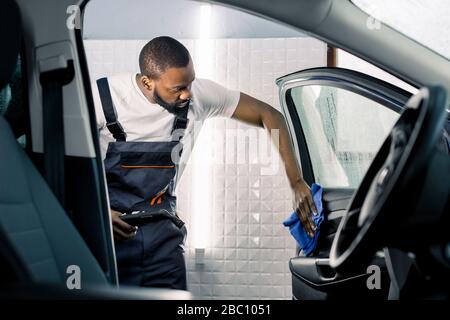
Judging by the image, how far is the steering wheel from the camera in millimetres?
751

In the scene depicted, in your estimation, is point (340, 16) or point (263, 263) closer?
point (340, 16)

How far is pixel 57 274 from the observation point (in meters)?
1.10

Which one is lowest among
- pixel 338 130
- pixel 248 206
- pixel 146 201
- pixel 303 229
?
pixel 248 206

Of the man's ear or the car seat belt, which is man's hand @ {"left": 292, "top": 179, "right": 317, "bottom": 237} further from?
the car seat belt

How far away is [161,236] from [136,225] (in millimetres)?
82

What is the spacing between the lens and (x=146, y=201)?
175 cm

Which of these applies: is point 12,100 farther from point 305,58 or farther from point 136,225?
point 305,58

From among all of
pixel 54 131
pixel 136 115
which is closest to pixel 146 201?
pixel 136 115

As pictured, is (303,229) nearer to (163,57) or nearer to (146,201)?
(146,201)

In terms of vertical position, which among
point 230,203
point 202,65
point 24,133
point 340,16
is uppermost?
point 202,65

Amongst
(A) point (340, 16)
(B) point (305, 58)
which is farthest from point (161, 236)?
(B) point (305, 58)

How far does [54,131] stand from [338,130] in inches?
75.7

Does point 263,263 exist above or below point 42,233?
below

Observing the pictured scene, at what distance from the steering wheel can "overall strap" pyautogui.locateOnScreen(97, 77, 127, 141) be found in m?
1.04
